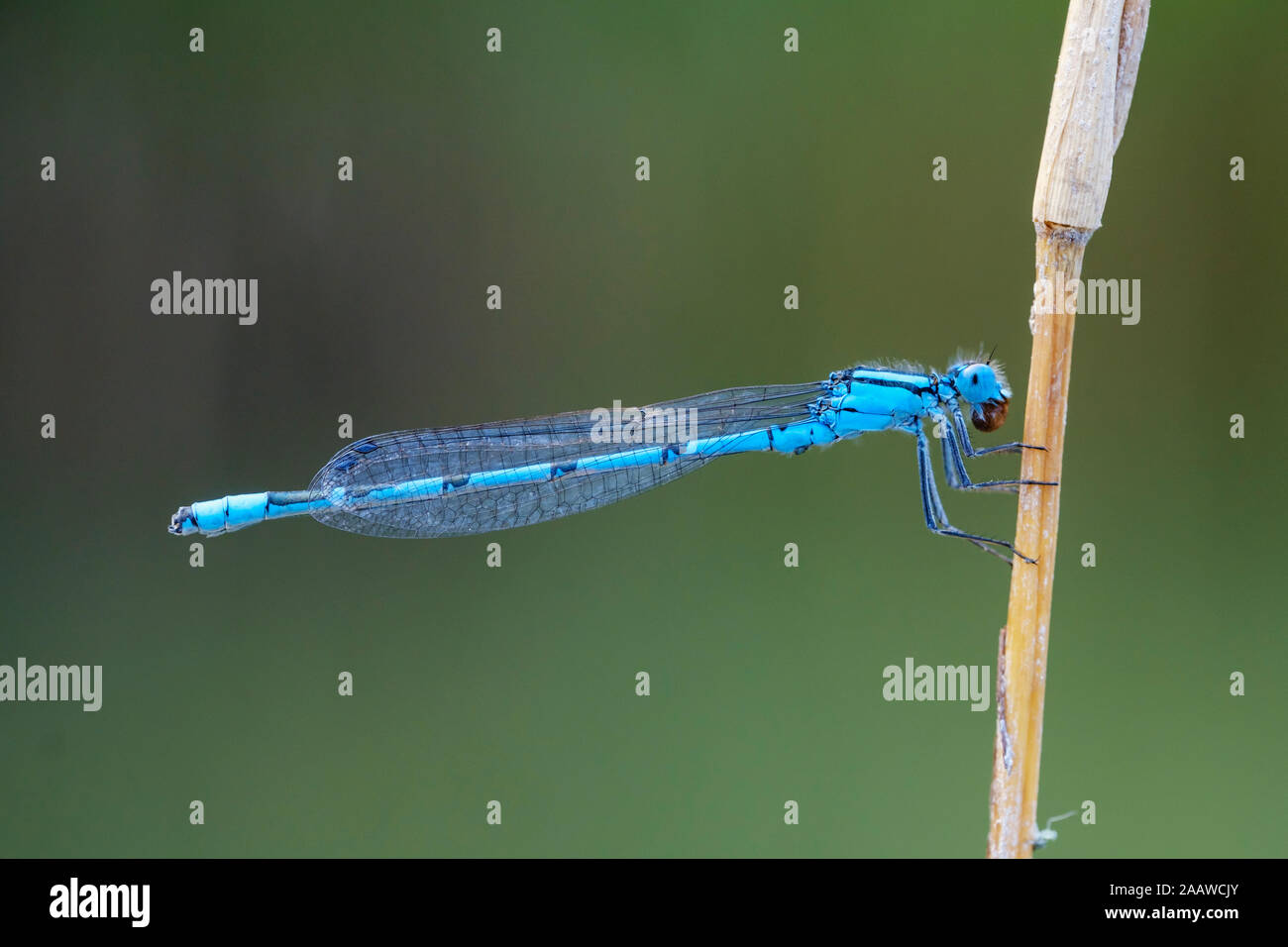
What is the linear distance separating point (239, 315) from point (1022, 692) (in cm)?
490

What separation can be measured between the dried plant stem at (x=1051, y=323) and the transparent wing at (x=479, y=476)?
1.44 m

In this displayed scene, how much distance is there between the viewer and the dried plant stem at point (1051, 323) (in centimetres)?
180

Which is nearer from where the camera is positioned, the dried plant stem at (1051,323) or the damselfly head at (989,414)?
the dried plant stem at (1051,323)

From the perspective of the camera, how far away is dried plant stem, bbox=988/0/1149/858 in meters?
1.80

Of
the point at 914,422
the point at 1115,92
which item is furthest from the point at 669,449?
the point at 1115,92

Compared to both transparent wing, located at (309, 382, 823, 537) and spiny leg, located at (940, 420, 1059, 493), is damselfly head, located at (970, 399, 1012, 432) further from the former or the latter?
transparent wing, located at (309, 382, 823, 537)

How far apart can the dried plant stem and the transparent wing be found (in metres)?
1.44

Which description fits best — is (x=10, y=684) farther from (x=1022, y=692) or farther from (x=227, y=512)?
(x=1022, y=692)

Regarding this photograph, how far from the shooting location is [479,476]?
11.3ft

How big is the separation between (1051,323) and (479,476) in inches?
79.9

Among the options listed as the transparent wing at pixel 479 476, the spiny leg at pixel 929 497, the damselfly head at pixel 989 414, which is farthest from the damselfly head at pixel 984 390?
the transparent wing at pixel 479 476

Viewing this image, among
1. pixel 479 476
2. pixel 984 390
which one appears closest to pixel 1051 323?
pixel 984 390

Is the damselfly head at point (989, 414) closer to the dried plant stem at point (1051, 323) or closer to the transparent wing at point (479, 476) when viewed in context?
the dried plant stem at point (1051, 323)

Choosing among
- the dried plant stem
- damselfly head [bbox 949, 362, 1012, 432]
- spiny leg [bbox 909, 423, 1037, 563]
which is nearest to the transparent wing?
spiny leg [bbox 909, 423, 1037, 563]
